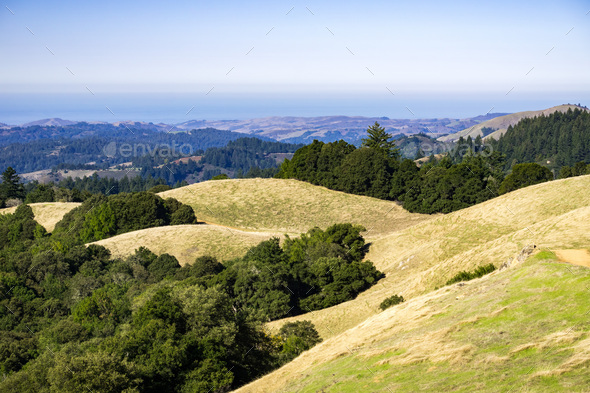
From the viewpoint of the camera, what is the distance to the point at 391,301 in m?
26.6

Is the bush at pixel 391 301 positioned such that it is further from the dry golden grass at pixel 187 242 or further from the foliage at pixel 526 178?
the foliage at pixel 526 178

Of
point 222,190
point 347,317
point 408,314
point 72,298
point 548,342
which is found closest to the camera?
point 548,342

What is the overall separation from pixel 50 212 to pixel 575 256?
7577 cm

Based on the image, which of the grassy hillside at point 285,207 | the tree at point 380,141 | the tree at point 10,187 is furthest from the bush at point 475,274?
the tree at point 10,187

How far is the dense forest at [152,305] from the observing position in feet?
62.5

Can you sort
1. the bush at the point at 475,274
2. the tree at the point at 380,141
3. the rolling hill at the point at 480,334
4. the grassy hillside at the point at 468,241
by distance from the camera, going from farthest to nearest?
the tree at the point at 380,141, the grassy hillside at the point at 468,241, the bush at the point at 475,274, the rolling hill at the point at 480,334

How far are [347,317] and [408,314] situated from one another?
1027cm

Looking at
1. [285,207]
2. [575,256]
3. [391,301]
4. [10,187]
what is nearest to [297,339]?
[391,301]

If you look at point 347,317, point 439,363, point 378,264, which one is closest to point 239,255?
point 378,264

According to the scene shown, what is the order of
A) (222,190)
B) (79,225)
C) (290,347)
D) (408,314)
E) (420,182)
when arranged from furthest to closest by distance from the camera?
1. (222,190)
2. (420,182)
3. (79,225)
4. (290,347)
5. (408,314)

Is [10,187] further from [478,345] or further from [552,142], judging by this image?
[552,142]

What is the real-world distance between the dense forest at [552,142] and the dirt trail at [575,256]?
152634 mm

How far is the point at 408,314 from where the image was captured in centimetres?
1927

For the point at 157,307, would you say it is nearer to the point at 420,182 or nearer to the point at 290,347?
the point at 290,347
